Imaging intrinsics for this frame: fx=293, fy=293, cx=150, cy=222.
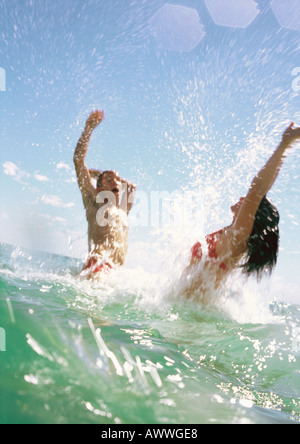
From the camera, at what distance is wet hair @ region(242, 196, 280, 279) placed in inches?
169

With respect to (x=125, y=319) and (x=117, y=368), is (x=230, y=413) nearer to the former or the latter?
(x=117, y=368)

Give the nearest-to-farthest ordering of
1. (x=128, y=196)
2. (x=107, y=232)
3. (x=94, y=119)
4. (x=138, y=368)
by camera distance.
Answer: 1. (x=138, y=368)
2. (x=107, y=232)
3. (x=94, y=119)
4. (x=128, y=196)

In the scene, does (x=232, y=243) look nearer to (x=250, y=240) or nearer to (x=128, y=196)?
(x=250, y=240)

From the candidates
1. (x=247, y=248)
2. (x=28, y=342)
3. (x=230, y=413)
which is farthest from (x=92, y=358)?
(x=247, y=248)

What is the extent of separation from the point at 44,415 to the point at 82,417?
0.15 meters

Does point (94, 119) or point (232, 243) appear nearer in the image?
point (232, 243)

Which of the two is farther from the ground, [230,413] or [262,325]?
[230,413]

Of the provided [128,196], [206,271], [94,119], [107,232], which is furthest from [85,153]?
[206,271]

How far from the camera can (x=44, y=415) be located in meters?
1.18

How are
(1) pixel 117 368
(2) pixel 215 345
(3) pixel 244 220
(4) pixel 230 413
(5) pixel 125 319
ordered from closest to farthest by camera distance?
(4) pixel 230 413 < (1) pixel 117 368 < (2) pixel 215 345 < (5) pixel 125 319 < (3) pixel 244 220

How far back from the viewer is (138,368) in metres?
1.79

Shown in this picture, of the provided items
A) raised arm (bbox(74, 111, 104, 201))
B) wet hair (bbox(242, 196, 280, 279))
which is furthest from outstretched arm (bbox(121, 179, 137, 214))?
wet hair (bbox(242, 196, 280, 279))

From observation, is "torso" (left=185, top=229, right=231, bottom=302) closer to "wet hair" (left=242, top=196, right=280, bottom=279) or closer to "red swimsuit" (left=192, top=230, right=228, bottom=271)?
"red swimsuit" (left=192, top=230, right=228, bottom=271)

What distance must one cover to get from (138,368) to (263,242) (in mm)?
3172
